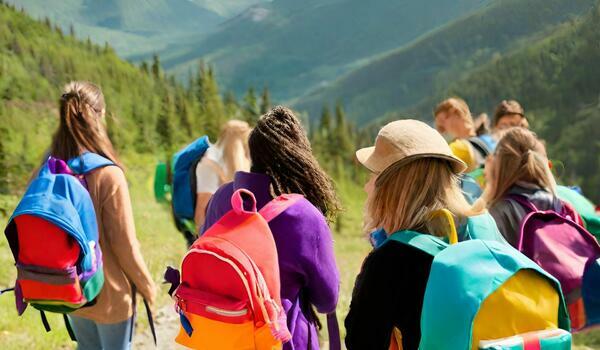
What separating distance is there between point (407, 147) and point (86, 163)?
1.87m

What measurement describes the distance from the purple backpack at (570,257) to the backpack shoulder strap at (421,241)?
952 millimetres

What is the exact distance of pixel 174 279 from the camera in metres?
2.80

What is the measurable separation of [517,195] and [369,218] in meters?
1.42

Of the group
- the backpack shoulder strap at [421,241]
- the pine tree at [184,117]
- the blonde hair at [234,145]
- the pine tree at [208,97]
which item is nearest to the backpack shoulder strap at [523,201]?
the backpack shoulder strap at [421,241]

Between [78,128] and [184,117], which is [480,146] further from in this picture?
[184,117]

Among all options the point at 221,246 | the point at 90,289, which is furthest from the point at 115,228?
the point at 221,246

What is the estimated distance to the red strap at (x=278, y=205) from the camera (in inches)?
106

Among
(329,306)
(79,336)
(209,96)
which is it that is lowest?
(79,336)

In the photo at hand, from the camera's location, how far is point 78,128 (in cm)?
369

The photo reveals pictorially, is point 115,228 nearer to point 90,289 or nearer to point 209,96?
point 90,289

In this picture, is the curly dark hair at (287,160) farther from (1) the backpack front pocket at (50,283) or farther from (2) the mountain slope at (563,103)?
(2) the mountain slope at (563,103)

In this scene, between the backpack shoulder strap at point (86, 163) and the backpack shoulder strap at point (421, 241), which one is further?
the backpack shoulder strap at point (86, 163)

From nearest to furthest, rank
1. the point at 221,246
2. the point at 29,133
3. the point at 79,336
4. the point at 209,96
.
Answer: the point at 221,246
the point at 79,336
the point at 29,133
the point at 209,96

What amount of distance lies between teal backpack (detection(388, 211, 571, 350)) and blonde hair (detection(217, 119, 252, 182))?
3761 millimetres
